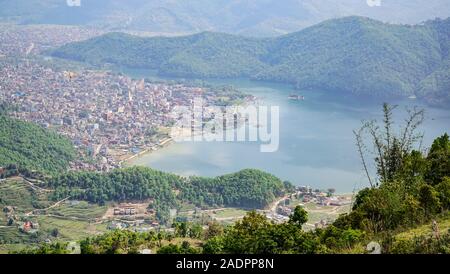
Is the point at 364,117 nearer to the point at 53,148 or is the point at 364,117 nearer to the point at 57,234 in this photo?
the point at 53,148

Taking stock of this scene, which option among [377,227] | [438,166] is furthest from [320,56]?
[377,227]

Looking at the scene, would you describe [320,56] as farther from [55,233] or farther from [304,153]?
[55,233]

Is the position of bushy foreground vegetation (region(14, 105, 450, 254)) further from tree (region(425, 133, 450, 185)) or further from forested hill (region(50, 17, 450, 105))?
forested hill (region(50, 17, 450, 105))

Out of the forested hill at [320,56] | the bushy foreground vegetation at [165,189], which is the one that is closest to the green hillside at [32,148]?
the bushy foreground vegetation at [165,189]

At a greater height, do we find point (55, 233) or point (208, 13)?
point (208, 13)

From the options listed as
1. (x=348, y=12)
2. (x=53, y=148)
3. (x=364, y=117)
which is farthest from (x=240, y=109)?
(x=348, y=12)
